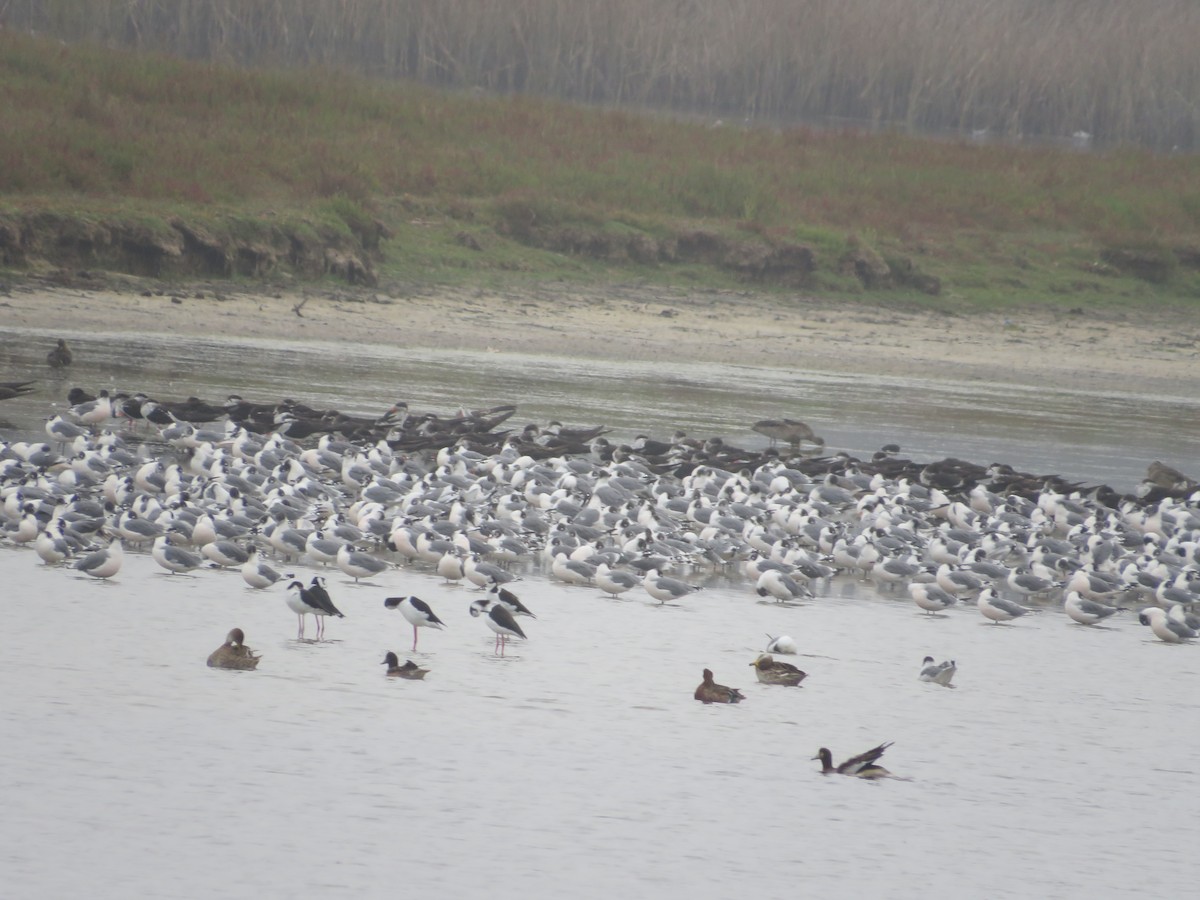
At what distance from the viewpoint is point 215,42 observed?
4759cm

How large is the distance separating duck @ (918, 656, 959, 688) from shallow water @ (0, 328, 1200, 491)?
871cm

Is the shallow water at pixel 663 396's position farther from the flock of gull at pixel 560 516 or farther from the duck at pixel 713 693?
the duck at pixel 713 693

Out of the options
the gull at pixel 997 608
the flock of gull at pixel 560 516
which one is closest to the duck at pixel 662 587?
the flock of gull at pixel 560 516

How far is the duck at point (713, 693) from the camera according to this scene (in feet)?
33.4

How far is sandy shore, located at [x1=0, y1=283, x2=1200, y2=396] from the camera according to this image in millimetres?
23859

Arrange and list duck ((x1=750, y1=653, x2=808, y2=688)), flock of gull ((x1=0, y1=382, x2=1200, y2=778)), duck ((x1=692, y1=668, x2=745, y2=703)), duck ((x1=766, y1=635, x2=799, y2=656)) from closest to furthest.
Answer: duck ((x1=692, y1=668, x2=745, y2=703))
duck ((x1=750, y1=653, x2=808, y2=688))
duck ((x1=766, y1=635, x2=799, y2=656))
flock of gull ((x1=0, y1=382, x2=1200, y2=778))

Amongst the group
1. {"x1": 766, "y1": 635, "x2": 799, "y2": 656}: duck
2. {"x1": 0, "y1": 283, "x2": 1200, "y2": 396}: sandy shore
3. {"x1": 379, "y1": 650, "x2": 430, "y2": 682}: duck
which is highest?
{"x1": 0, "y1": 283, "x2": 1200, "y2": 396}: sandy shore

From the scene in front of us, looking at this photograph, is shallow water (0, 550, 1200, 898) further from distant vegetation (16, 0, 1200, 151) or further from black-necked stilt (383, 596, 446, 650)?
distant vegetation (16, 0, 1200, 151)

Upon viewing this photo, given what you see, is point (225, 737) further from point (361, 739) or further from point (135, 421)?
point (135, 421)

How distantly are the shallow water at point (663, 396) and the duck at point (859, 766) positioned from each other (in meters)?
10.5

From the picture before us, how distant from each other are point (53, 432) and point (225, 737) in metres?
8.03

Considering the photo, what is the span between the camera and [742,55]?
5297cm

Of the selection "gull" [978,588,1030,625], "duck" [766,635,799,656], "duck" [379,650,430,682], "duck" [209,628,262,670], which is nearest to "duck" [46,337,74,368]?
"duck" [209,628,262,670]

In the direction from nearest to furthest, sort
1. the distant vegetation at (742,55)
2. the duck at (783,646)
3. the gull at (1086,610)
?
1. the duck at (783,646)
2. the gull at (1086,610)
3. the distant vegetation at (742,55)
